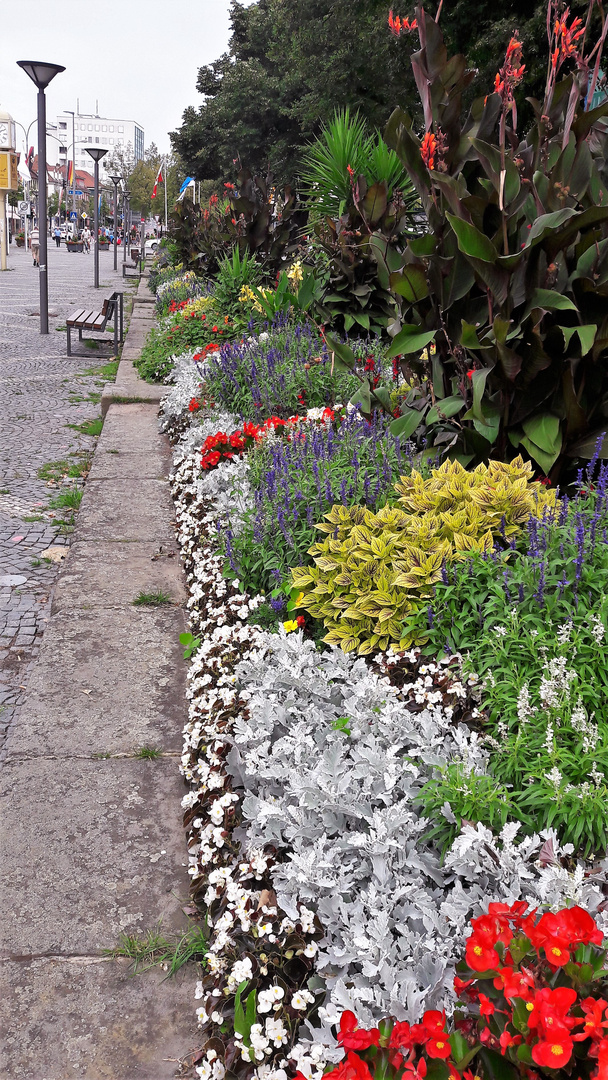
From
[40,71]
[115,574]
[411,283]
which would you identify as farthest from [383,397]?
[40,71]

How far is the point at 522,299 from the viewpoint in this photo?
3176mm

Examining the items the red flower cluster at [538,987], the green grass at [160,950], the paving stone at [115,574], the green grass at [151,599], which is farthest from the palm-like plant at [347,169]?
the red flower cluster at [538,987]

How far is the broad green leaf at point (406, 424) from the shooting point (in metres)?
3.66

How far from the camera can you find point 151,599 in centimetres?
376

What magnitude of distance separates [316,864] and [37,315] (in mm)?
17104

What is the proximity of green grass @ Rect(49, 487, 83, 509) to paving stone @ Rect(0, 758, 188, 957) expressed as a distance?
3.24 meters

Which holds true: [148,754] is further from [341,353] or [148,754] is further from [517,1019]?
[341,353]

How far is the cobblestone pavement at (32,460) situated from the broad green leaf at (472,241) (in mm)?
2469

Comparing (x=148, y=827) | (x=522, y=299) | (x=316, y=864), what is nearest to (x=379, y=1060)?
(x=316, y=864)

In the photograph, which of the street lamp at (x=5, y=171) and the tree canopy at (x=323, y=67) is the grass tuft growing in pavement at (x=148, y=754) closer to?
the tree canopy at (x=323, y=67)

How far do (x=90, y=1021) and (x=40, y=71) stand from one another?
1406 cm

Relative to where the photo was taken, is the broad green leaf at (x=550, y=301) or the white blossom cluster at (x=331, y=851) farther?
the broad green leaf at (x=550, y=301)

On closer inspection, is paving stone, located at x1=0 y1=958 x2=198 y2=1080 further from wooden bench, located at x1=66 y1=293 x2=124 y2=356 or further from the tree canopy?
wooden bench, located at x1=66 y1=293 x2=124 y2=356

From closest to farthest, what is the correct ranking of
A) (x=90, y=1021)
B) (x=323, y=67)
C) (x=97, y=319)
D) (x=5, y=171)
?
(x=90, y=1021)
(x=97, y=319)
(x=323, y=67)
(x=5, y=171)
